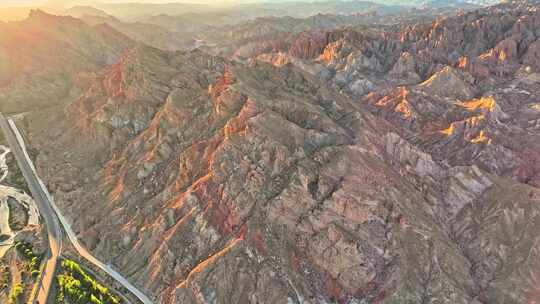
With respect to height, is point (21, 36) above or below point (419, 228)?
above

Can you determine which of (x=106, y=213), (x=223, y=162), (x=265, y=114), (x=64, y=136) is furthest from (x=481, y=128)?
(x=64, y=136)

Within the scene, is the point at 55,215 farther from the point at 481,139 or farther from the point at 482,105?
the point at 482,105

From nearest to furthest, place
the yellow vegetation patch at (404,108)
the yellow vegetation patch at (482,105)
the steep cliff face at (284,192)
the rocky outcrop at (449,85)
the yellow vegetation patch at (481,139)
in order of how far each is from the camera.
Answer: the steep cliff face at (284,192) < the yellow vegetation patch at (481,139) < the yellow vegetation patch at (482,105) < the yellow vegetation patch at (404,108) < the rocky outcrop at (449,85)

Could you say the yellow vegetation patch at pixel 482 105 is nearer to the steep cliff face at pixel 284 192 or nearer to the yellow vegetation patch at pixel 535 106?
the steep cliff face at pixel 284 192

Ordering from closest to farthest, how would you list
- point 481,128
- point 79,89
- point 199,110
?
1. point 199,110
2. point 481,128
3. point 79,89

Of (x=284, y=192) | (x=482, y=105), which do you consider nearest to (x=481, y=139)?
(x=482, y=105)

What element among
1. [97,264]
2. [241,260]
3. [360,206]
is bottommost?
[97,264]

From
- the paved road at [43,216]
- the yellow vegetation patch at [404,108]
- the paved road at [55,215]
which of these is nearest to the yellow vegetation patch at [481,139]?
the yellow vegetation patch at [404,108]

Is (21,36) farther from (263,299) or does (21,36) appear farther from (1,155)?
(263,299)
